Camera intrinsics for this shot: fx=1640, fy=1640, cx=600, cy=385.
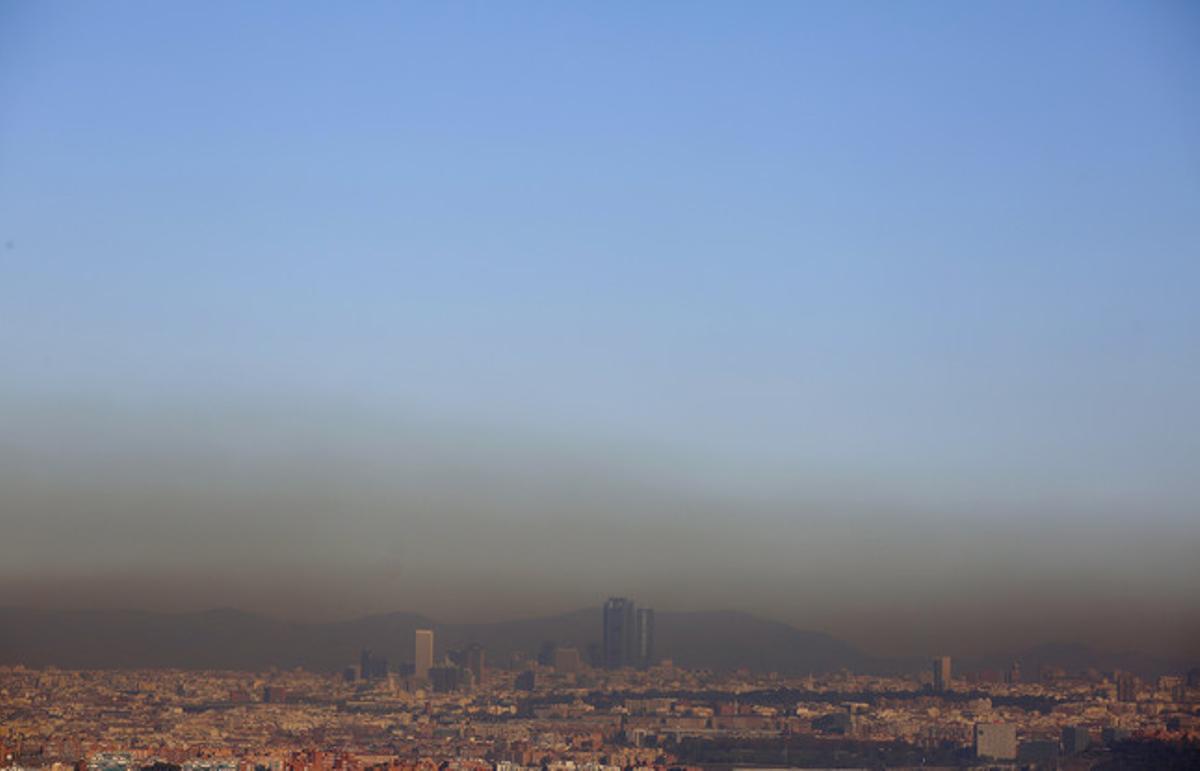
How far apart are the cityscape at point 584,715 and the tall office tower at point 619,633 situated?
0.05 meters

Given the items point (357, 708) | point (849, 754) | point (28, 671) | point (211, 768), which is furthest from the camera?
point (357, 708)

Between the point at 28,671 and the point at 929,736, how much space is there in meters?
14.2

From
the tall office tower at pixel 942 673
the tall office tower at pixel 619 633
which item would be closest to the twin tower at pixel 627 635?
the tall office tower at pixel 619 633

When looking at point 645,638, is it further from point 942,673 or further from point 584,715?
point 942,673

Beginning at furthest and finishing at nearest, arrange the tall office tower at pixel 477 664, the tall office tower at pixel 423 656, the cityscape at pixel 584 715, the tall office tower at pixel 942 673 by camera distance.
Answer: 1. the tall office tower at pixel 477 664
2. the tall office tower at pixel 423 656
3. the tall office tower at pixel 942 673
4. the cityscape at pixel 584 715

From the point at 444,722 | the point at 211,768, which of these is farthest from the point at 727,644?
the point at 211,768

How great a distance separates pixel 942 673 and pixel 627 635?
20.0 feet

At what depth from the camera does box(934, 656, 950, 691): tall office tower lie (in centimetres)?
2717

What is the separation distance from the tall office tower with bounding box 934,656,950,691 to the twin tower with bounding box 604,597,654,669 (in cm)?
494

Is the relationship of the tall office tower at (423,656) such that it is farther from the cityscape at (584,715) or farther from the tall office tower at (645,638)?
the tall office tower at (645,638)

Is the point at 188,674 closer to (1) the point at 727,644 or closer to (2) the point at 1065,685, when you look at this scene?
(1) the point at 727,644

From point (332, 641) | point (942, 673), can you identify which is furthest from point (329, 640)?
point (942, 673)

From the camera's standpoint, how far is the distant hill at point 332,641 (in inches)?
1080

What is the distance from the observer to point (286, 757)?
803 inches
